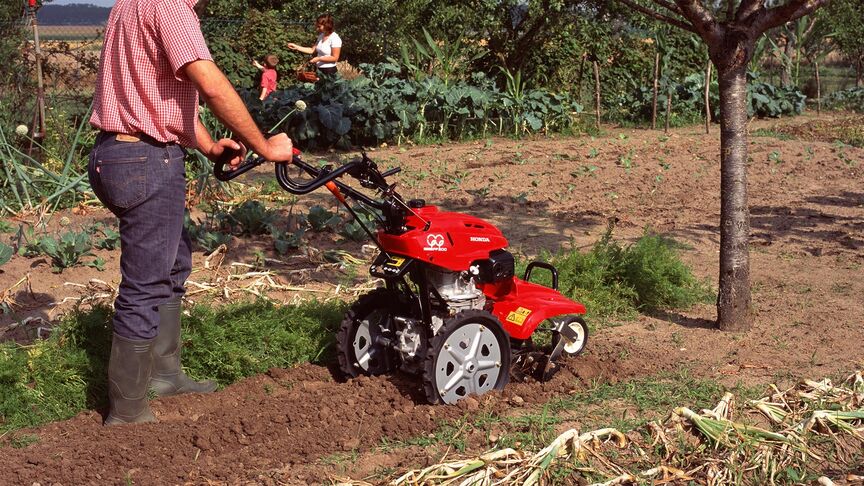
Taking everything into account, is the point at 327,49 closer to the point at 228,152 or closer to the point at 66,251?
the point at 66,251

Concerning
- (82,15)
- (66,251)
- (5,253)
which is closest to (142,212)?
(66,251)

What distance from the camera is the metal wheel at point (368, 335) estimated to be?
16.0 ft

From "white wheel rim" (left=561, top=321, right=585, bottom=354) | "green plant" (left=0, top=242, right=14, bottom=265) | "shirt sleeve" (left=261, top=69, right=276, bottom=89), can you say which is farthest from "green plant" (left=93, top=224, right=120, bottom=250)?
"shirt sleeve" (left=261, top=69, right=276, bottom=89)

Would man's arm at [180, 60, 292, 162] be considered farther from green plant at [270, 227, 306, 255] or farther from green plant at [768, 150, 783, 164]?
green plant at [768, 150, 783, 164]

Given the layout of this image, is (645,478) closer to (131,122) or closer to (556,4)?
(131,122)

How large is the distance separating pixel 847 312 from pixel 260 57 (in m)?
13.0

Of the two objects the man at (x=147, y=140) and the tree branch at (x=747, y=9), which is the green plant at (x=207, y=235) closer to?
the man at (x=147, y=140)

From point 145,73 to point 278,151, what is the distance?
64cm

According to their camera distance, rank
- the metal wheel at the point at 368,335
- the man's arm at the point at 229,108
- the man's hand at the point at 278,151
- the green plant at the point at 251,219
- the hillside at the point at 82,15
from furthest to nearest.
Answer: the hillside at the point at 82,15, the green plant at the point at 251,219, the metal wheel at the point at 368,335, the man's hand at the point at 278,151, the man's arm at the point at 229,108

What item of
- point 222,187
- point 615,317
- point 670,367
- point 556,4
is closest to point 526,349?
point 670,367

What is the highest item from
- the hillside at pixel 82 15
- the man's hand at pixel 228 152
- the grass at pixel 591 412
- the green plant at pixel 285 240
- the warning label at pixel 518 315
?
the hillside at pixel 82 15

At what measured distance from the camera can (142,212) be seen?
416cm

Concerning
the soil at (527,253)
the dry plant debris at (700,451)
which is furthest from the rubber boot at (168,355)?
the dry plant debris at (700,451)

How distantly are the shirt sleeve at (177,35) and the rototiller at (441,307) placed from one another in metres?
0.56
